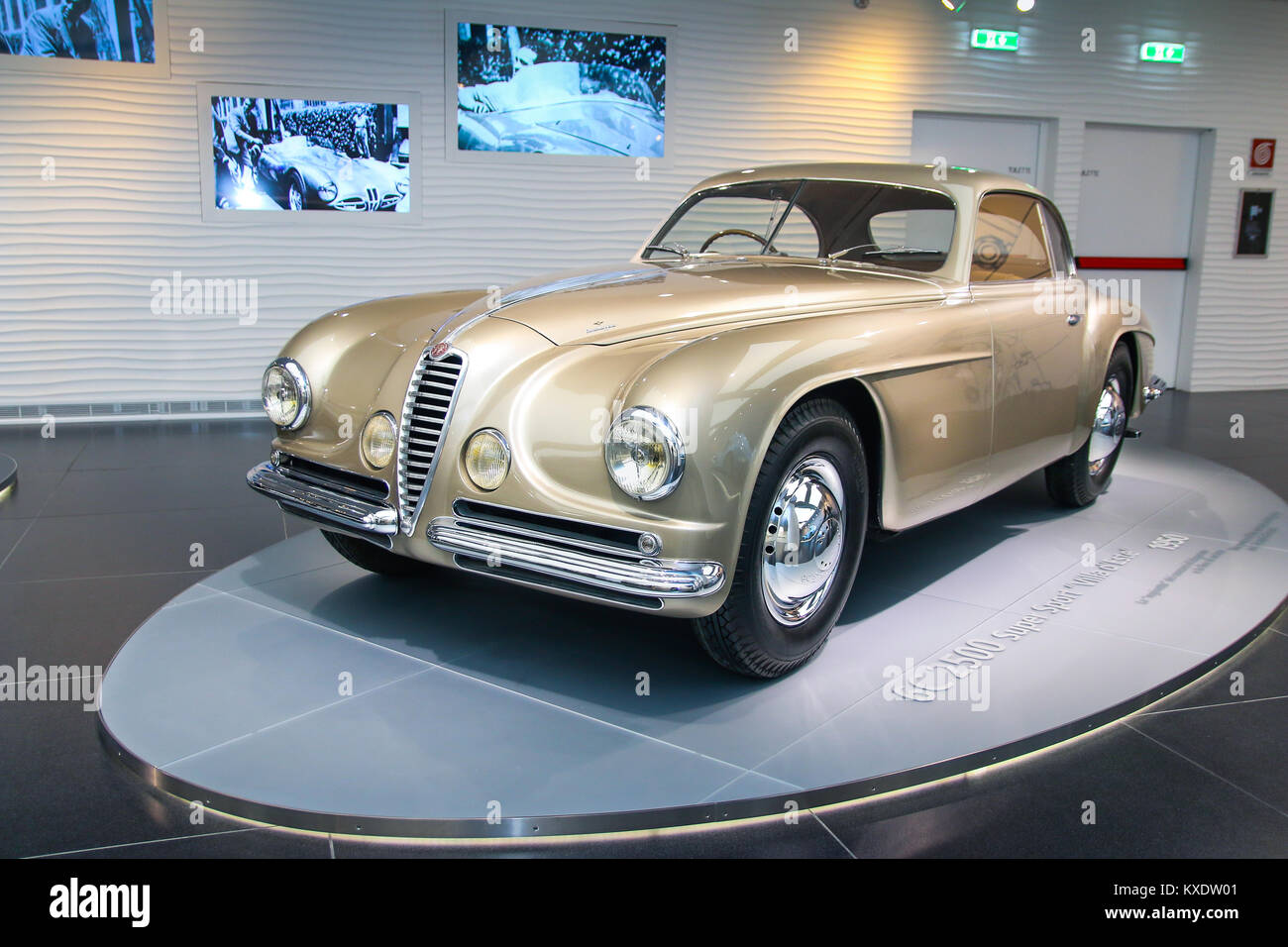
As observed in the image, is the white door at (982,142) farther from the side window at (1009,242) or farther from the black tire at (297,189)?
the black tire at (297,189)

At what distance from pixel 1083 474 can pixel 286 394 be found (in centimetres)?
358

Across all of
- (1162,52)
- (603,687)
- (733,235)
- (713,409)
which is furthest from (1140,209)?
(603,687)

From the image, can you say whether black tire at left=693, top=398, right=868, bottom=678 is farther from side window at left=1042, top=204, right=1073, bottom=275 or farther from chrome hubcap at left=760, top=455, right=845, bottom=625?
side window at left=1042, top=204, right=1073, bottom=275

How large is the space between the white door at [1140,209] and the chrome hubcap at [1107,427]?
14.4ft

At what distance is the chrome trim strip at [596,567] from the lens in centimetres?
245

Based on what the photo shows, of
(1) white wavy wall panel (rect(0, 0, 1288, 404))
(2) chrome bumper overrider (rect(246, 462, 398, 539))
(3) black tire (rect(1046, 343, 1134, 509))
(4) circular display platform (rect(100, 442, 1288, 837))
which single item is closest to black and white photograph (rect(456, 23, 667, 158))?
(1) white wavy wall panel (rect(0, 0, 1288, 404))

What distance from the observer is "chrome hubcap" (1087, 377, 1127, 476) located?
4938 millimetres

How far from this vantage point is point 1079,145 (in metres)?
8.76

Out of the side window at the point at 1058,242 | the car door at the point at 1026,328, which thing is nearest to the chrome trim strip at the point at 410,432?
the car door at the point at 1026,328

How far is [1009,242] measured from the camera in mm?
4133

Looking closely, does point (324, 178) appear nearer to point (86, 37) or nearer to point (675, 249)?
point (86, 37)

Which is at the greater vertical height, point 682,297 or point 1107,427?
point 682,297

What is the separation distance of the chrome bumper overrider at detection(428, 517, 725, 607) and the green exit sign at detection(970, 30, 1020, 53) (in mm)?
7504
